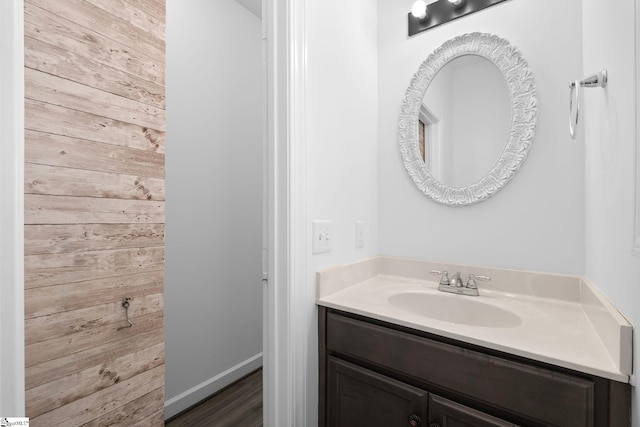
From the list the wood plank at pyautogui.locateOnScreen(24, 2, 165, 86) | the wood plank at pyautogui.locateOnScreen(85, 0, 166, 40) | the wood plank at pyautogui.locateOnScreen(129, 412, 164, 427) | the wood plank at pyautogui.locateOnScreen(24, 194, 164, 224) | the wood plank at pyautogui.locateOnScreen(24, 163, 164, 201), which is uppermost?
the wood plank at pyautogui.locateOnScreen(85, 0, 166, 40)

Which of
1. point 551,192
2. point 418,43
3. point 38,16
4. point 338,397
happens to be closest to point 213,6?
point 38,16

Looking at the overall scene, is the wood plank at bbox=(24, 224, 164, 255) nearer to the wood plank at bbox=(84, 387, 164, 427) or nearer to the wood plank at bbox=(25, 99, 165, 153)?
the wood plank at bbox=(25, 99, 165, 153)

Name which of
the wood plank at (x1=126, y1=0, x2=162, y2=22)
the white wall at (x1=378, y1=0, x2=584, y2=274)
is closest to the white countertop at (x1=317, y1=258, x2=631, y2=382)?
the white wall at (x1=378, y1=0, x2=584, y2=274)

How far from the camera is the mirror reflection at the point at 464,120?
1.28 m

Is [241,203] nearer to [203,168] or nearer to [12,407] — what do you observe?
[203,168]

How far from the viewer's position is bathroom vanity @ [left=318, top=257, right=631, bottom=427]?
2.33ft

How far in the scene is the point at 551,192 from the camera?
116 centimetres

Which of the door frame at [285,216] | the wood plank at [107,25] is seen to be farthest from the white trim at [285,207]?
the wood plank at [107,25]

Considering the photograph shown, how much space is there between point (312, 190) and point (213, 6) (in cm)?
168

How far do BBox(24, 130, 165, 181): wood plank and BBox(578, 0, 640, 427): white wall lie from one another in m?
1.59

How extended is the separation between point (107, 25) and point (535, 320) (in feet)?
6.28

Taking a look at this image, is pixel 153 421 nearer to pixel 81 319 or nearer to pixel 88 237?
pixel 81 319

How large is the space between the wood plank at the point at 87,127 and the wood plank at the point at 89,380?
0.84 meters

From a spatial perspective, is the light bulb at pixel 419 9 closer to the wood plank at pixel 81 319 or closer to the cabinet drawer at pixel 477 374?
the cabinet drawer at pixel 477 374
